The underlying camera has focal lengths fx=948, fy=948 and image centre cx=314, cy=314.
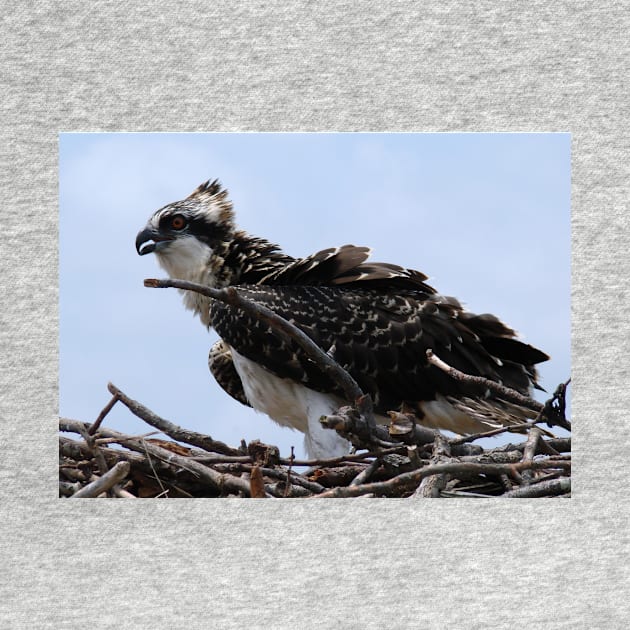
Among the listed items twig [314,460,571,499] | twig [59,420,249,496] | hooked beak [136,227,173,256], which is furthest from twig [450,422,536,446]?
hooked beak [136,227,173,256]

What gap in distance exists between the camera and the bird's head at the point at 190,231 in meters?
2.93

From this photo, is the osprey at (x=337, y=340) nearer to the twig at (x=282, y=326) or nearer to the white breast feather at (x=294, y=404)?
the white breast feather at (x=294, y=404)

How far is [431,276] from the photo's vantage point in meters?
2.83

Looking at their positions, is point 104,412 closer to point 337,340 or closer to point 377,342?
point 337,340

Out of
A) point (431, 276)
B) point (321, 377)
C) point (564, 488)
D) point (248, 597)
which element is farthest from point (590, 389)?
point (248, 597)

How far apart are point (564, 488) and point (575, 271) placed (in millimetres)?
652

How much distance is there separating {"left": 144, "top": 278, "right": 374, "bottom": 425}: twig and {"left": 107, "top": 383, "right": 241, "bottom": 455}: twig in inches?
14.5

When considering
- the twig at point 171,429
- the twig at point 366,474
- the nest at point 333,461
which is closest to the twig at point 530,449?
the nest at point 333,461

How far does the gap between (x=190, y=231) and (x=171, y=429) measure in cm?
74

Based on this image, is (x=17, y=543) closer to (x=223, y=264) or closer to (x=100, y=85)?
(x=223, y=264)

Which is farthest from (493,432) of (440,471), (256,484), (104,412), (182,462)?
(104,412)

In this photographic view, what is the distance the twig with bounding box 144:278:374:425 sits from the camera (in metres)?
2.42

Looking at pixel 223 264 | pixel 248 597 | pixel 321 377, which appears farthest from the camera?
pixel 223 264

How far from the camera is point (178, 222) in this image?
3082 millimetres
